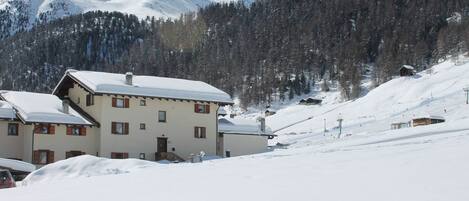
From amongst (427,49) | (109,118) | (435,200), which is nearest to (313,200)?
(435,200)

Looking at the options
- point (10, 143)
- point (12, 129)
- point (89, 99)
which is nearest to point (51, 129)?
point (12, 129)

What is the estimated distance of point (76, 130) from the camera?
4481 centimetres

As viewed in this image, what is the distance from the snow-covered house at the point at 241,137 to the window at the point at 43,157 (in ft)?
42.5

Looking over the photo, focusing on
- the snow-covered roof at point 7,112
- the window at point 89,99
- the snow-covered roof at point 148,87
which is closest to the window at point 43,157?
the snow-covered roof at point 7,112

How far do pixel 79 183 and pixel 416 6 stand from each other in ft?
607

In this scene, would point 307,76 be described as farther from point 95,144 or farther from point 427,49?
point 95,144

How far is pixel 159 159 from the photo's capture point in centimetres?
4628

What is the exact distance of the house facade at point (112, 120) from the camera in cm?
4350

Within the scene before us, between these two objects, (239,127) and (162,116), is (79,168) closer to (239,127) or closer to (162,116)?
(162,116)

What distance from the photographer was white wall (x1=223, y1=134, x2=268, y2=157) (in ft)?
169

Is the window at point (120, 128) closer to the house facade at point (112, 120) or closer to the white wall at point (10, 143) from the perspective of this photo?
the house facade at point (112, 120)

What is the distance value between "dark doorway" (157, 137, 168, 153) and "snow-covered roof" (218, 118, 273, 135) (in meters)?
5.14

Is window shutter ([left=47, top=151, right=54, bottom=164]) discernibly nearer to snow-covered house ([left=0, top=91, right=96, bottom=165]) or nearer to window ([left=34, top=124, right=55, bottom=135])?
snow-covered house ([left=0, top=91, right=96, bottom=165])

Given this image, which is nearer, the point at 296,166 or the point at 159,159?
the point at 296,166
